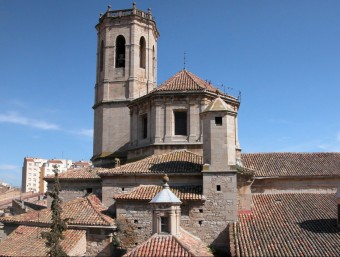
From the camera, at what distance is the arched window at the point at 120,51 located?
2730 cm

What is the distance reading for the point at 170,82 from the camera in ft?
76.7

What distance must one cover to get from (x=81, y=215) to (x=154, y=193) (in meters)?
3.47

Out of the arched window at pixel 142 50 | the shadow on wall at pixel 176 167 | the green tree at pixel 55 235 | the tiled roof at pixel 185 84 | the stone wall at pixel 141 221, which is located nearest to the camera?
the green tree at pixel 55 235

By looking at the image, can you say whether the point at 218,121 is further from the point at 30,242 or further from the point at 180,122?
the point at 30,242

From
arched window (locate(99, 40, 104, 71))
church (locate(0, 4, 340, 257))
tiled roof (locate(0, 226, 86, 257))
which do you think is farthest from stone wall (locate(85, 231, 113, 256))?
arched window (locate(99, 40, 104, 71))

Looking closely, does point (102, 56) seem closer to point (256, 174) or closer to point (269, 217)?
point (256, 174)

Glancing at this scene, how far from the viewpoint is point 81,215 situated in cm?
1825

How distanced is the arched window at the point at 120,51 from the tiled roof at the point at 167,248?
1488cm

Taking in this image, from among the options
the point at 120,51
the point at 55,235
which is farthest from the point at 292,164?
the point at 55,235

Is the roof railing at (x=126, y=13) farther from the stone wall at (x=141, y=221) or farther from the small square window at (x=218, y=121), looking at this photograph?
the stone wall at (x=141, y=221)

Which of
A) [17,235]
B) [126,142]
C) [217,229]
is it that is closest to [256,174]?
[217,229]

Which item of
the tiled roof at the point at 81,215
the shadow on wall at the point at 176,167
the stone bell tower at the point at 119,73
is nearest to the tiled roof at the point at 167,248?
the tiled roof at the point at 81,215

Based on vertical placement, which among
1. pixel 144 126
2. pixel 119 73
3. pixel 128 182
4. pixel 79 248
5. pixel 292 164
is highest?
pixel 119 73

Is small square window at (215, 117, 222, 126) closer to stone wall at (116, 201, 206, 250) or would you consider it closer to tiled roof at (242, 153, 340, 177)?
stone wall at (116, 201, 206, 250)
